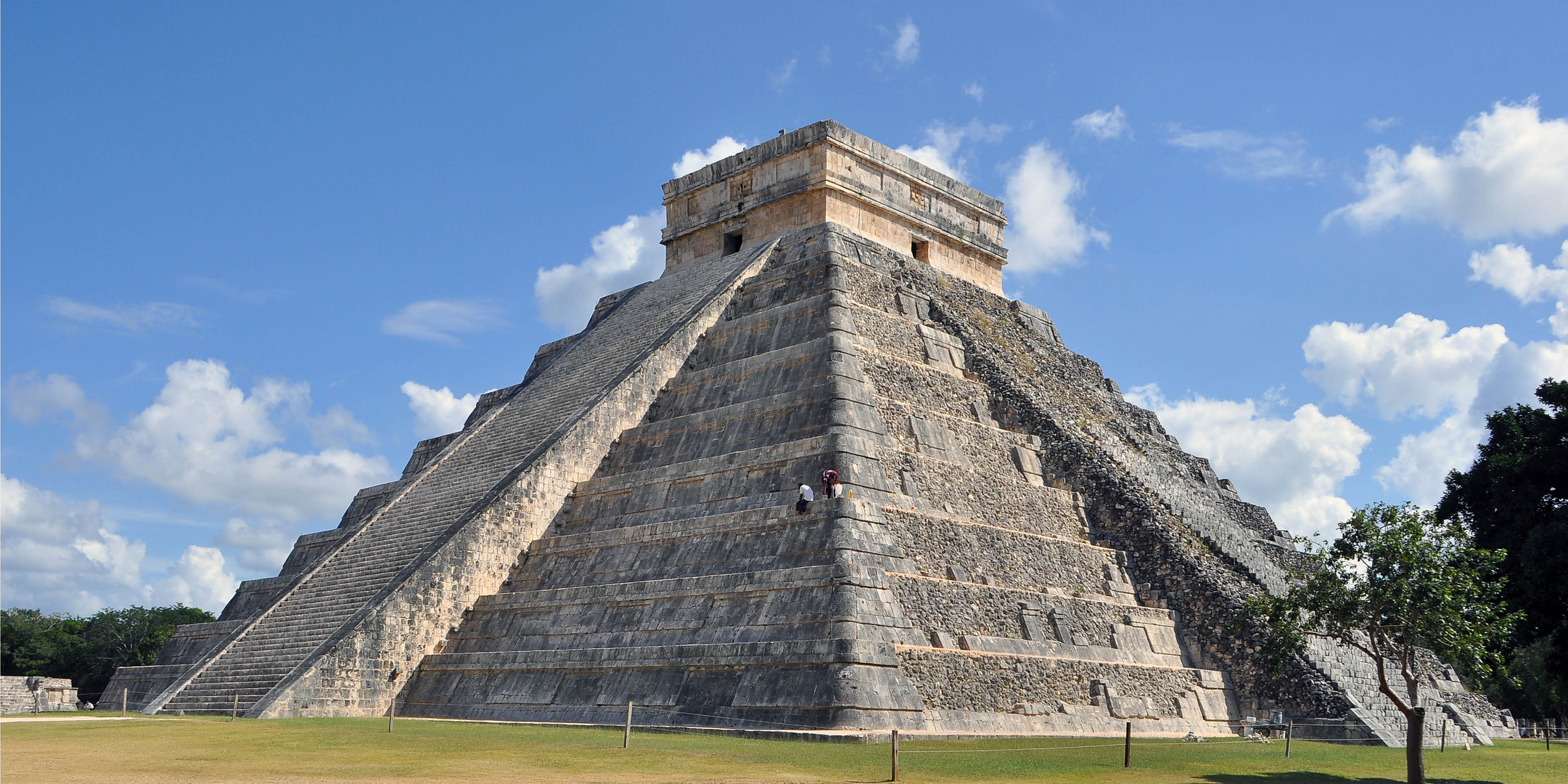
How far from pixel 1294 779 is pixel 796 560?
6.17m

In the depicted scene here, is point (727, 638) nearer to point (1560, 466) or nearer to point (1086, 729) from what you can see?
point (1086, 729)

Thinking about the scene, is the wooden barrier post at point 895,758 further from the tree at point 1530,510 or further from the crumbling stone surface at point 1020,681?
the tree at point 1530,510

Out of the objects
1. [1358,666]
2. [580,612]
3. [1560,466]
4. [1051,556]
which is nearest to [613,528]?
[580,612]

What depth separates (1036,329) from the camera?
29234 millimetres

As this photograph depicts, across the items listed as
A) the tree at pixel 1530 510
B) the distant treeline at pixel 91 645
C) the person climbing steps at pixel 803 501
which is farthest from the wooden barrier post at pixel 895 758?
the distant treeline at pixel 91 645

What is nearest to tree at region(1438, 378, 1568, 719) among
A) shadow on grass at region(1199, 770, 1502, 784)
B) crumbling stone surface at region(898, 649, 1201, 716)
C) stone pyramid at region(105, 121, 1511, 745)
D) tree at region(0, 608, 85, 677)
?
stone pyramid at region(105, 121, 1511, 745)

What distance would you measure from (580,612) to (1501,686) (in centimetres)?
3315

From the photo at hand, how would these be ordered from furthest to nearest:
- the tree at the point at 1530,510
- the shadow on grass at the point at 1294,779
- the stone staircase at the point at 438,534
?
1. the tree at the point at 1530,510
2. the stone staircase at the point at 438,534
3. the shadow on grass at the point at 1294,779

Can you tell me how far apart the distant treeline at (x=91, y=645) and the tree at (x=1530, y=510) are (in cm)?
3221

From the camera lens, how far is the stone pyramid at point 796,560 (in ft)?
53.0

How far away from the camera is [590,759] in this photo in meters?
12.7

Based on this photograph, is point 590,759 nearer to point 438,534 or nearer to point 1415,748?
point 1415,748

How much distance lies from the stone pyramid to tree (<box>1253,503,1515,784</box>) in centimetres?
368

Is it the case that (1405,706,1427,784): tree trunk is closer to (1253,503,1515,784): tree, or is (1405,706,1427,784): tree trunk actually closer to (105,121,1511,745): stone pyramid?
(1253,503,1515,784): tree
